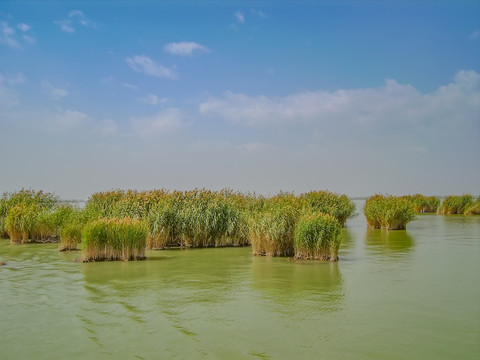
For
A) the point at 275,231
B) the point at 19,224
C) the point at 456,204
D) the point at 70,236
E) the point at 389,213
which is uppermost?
the point at 456,204

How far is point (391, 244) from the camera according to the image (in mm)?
19312

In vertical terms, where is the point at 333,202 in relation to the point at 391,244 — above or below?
above

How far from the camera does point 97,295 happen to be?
32.4 feet

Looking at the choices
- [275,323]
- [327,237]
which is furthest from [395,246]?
[275,323]

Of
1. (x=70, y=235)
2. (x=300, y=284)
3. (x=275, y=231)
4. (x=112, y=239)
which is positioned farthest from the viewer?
(x=70, y=235)

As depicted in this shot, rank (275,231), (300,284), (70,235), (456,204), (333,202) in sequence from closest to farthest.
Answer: (300,284), (275,231), (70,235), (333,202), (456,204)

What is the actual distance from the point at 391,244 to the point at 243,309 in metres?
12.4

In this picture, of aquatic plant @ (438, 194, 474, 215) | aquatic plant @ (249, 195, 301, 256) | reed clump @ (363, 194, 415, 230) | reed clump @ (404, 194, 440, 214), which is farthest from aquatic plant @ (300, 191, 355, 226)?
reed clump @ (404, 194, 440, 214)

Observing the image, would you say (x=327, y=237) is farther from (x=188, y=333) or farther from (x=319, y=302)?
(x=188, y=333)

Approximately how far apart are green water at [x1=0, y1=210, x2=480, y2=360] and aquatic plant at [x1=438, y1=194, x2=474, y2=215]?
92.5 ft

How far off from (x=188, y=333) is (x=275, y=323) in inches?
57.7

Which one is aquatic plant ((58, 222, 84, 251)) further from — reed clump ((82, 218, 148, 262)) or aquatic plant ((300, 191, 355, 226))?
aquatic plant ((300, 191, 355, 226))

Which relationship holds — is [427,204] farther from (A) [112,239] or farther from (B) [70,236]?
(A) [112,239]

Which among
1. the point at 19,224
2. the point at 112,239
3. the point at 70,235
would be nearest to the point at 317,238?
the point at 112,239
